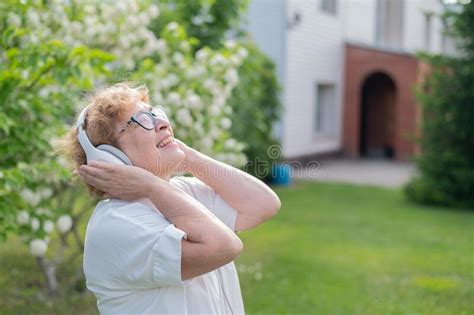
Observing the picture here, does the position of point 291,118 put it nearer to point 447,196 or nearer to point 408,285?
point 447,196

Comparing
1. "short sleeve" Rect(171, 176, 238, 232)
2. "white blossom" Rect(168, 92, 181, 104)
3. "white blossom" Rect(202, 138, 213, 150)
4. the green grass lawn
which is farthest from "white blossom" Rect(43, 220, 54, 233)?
"short sleeve" Rect(171, 176, 238, 232)

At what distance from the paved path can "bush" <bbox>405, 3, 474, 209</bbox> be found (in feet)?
4.89

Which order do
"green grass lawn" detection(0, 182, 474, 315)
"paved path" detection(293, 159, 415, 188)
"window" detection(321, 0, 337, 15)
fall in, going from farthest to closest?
"window" detection(321, 0, 337, 15) → "paved path" detection(293, 159, 415, 188) → "green grass lawn" detection(0, 182, 474, 315)

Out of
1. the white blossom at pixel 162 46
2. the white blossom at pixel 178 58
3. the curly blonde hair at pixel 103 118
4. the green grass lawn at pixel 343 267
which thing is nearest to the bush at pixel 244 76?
the white blossom at pixel 178 58

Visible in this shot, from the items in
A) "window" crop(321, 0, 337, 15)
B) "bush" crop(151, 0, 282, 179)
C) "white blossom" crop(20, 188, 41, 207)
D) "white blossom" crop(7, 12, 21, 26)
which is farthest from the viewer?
"window" crop(321, 0, 337, 15)

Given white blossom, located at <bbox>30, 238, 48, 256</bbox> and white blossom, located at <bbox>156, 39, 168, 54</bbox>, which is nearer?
white blossom, located at <bbox>30, 238, 48, 256</bbox>

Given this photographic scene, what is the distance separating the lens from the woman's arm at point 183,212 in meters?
2.10

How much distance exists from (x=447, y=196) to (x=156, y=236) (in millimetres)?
10640

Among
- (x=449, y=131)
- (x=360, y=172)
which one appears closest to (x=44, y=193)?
(x=449, y=131)

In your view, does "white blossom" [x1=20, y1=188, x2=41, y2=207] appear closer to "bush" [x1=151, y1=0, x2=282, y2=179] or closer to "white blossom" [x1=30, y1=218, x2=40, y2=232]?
"white blossom" [x1=30, y1=218, x2=40, y2=232]

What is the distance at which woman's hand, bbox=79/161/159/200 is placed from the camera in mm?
2158

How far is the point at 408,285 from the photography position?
659 cm

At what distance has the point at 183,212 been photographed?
7.00ft

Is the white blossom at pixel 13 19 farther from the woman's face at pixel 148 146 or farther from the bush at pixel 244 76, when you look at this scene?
the woman's face at pixel 148 146
